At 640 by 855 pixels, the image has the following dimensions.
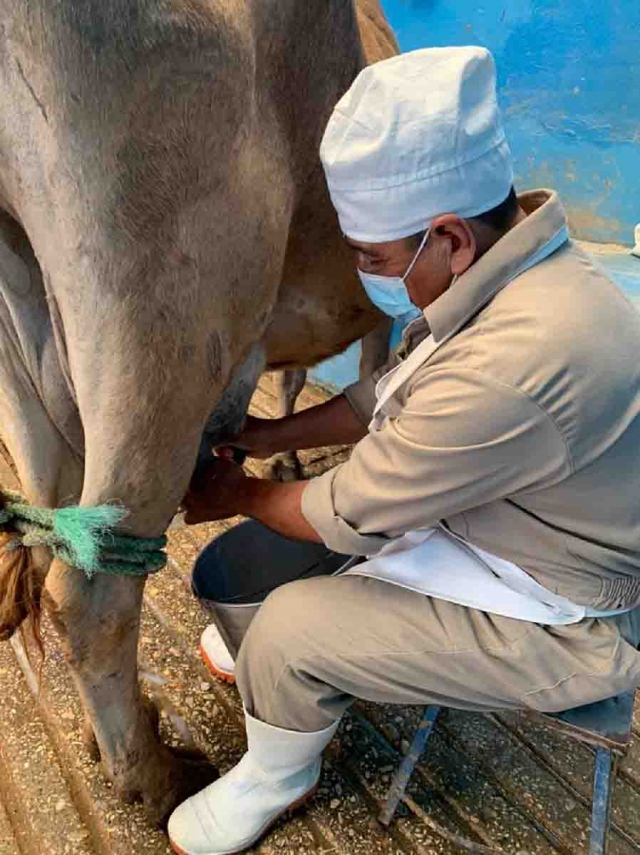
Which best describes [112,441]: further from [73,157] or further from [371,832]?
[371,832]

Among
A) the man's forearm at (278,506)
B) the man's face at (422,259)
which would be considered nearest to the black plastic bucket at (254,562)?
the man's forearm at (278,506)

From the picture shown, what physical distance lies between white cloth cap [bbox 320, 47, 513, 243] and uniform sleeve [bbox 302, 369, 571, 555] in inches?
10.3

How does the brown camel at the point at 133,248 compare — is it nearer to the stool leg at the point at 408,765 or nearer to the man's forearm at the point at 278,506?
A: the man's forearm at the point at 278,506

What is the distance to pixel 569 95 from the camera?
3482 millimetres

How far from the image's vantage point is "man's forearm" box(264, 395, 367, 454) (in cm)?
197

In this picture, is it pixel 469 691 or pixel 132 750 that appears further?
pixel 132 750

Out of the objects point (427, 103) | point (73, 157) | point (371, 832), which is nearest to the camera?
point (73, 157)

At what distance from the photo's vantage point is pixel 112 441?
4.03 feet

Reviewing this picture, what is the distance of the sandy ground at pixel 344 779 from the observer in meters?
1.69

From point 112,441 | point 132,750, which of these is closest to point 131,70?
point 112,441

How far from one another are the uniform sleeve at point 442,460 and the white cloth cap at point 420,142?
26 centimetres

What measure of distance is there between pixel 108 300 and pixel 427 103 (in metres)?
0.54

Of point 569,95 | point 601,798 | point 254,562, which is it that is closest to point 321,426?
point 254,562

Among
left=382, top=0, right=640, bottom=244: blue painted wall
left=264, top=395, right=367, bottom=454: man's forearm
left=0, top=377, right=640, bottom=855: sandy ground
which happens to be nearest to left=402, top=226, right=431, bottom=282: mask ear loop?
left=264, top=395, right=367, bottom=454: man's forearm
